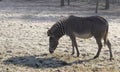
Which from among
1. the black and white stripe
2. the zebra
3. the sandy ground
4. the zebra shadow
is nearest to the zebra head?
the zebra

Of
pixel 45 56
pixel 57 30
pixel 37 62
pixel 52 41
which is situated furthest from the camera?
pixel 45 56

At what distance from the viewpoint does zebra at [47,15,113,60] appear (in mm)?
12367

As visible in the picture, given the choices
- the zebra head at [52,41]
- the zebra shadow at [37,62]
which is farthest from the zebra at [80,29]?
the zebra shadow at [37,62]

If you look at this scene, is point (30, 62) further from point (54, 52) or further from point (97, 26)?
point (97, 26)

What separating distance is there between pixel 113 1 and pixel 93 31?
3238cm

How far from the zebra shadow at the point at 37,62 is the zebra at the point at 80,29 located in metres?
0.66

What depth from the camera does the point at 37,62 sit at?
1174 centimetres

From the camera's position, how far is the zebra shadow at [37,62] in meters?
11.4

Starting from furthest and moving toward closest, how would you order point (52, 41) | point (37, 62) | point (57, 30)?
point (52, 41)
point (57, 30)
point (37, 62)

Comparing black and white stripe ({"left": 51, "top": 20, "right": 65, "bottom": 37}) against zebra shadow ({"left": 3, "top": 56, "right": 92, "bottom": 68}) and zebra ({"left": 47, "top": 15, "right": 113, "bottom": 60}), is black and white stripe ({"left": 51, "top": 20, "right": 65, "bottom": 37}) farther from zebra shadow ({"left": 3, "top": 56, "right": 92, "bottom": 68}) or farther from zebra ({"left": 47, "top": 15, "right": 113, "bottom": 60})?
zebra shadow ({"left": 3, "top": 56, "right": 92, "bottom": 68})

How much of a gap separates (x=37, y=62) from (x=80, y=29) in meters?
1.96

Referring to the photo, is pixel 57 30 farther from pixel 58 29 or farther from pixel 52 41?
pixel 52 41

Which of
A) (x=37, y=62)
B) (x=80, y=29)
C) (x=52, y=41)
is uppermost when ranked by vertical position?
(x=80, y=29)

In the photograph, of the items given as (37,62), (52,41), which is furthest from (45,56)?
(37,62)
